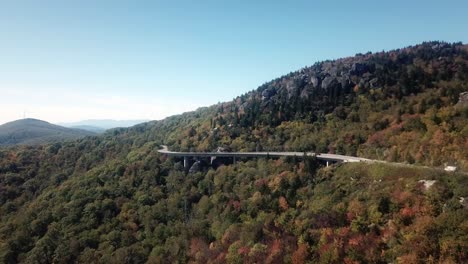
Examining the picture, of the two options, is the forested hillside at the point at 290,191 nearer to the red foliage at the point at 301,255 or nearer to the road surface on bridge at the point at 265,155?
the red foliage at the point at 301,255

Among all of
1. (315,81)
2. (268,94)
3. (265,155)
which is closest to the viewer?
(265,155)

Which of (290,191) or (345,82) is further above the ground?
(345,82)

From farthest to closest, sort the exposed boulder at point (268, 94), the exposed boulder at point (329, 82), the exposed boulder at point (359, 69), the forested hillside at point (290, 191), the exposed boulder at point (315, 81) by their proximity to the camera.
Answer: the exposed boulder at point (268, 94) < the exposed boulder at point (315, 81) < the exposed boulder at point (359, 69) < the exposed boulder at point (329, 82) < the forested hillside at point (290, 191)

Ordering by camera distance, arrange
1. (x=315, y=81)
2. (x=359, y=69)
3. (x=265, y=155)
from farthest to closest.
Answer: (x=315, y=81), (x=359, y=69), (x=265, y=155)

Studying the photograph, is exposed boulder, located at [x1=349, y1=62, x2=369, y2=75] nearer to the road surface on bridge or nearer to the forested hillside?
the forested hillside

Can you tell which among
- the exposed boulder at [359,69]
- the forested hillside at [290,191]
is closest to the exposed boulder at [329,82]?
the forested hillside at [290,191]

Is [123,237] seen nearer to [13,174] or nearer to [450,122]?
[450,122]

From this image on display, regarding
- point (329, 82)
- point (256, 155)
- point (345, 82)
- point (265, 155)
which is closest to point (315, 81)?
point (329, 82)

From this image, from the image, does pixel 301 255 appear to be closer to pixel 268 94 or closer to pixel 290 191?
pixel 290 191

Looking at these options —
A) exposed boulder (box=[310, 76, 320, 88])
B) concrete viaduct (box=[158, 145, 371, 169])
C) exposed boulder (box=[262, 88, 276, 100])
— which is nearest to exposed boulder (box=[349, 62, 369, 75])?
exposed boulder (box=[310, 76, 320, 88])
